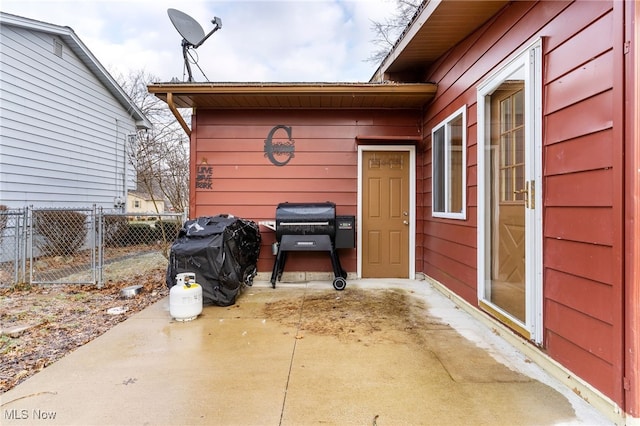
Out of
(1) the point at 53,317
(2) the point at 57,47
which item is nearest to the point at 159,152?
(2) the point at 57,47

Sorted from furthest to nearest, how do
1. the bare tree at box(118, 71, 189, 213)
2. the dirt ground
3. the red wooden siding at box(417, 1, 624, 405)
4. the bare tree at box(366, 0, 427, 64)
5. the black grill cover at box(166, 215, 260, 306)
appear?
the bare tree at box(366, 0, 427, 64) < the bare tree at box(118, 71, 189, 213) < the black grill cover at box(166, 215, 260, 306) < the dirt ground < the red wooden siding at box(417, 1, 624, 405)

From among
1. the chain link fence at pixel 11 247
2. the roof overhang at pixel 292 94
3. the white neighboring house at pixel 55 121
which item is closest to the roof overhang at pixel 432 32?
the roof overhang at pixel 292 94

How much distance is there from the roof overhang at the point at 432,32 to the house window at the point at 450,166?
0.82m

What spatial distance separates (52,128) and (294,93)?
20.0 ft

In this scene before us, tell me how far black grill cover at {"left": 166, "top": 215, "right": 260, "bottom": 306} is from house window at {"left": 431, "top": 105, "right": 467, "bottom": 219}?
2585 millimetres

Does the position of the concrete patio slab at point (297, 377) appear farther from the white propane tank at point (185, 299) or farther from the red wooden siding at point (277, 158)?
the red wooden siding at point (277, 158)

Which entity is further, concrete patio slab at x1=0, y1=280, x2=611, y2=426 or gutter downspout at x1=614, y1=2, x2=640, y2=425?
concrete patio slab at x1=0, y1=280, x2=611, y2=426

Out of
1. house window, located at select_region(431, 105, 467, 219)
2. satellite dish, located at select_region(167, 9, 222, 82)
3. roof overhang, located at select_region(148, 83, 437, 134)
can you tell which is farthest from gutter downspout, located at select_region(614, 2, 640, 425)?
satellite dish, located at select_region(167, 9, 222, 82)

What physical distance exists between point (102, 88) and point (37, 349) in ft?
27.2

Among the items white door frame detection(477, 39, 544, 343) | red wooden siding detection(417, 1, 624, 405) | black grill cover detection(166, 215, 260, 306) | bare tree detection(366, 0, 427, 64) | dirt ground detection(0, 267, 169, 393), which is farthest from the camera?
bare tree detection(366, 0, 427, 64)

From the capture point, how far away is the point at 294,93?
4195mm

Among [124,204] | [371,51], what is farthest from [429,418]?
[371,51]

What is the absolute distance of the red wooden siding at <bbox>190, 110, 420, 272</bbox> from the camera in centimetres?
476

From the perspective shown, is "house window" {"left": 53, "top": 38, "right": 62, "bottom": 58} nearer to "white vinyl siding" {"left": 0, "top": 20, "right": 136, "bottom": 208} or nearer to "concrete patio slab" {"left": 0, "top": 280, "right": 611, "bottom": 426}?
"white vinyl siding" {"left": 0, "top": 20, "right": 136, "bottom": 208}
